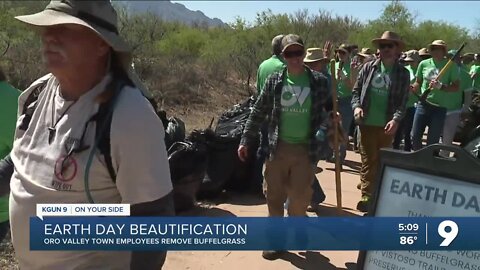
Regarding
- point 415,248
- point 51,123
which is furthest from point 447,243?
point 51,123

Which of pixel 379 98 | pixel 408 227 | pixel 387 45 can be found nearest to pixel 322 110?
pixel 379 98

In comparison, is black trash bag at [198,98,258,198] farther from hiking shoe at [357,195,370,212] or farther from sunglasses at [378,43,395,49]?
sunglasses at [378,43,395,49]

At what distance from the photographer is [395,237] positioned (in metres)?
2.51

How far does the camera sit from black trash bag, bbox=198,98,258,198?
6.21 m

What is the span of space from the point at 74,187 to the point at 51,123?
27 centimetres

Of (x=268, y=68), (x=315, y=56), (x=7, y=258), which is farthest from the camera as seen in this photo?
(x=268, y=68)

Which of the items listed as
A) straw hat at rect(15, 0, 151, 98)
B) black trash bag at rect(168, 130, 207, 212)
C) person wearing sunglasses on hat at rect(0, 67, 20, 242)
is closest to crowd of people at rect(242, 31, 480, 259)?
black trash bag at rect(168, 130, 207, 212)

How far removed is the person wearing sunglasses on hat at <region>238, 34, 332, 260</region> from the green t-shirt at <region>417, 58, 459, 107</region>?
3.26m

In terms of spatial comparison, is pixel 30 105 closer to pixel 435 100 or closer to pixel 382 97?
pixel 382 97

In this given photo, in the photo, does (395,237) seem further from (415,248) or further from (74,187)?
(74,187)

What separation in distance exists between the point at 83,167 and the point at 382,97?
431cm

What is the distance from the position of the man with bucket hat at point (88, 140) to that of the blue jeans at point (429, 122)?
239 inches

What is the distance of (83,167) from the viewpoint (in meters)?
1.77

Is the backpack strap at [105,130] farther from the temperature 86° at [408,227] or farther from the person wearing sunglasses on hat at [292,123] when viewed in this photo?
the person wearing sunglasses on hat at [292,123]
